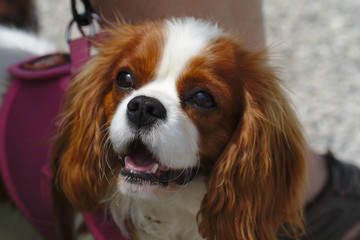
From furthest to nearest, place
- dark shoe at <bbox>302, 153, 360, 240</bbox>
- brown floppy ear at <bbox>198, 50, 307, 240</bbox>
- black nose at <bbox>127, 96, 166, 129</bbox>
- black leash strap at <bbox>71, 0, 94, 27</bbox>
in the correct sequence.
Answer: dark shoe at <bbox>302, 153, 360, 240</bbox> < black leash strap at <bbox>71, 0, 94, 27</bbox> < brown floppy ear at <bbox>198, 50, 307, 240</bbox> < black nose at <bbox>127, 96, 166, 129</bbox>

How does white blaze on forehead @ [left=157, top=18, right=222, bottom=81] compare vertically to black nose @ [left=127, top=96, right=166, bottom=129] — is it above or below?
above

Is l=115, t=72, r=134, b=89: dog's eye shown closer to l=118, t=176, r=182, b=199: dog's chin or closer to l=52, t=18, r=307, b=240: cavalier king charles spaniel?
l=52, t=18, r=307, b=240: cavalier king charles spaniel

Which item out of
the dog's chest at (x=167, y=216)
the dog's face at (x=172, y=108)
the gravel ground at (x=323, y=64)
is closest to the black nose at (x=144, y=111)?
the dog's face at (x=172, y=108)

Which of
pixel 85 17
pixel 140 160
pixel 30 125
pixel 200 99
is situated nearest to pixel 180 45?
pixel 200 99

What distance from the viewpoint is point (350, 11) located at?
3150mm

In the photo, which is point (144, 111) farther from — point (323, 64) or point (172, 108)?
point (323, 64)

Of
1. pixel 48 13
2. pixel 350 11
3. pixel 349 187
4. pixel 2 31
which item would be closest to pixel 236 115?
pixel 349 187

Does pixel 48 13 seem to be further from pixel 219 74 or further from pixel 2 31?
pixel 219 74

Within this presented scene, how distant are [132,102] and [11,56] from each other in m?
0.80

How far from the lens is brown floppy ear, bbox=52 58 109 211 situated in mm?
1312

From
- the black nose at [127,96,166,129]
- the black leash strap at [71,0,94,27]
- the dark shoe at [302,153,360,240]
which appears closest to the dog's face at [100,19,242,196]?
the black nose at [127,96,166,129]

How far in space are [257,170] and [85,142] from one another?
43 cm

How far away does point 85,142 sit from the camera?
132cm

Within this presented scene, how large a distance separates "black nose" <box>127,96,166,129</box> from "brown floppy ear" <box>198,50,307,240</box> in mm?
201
